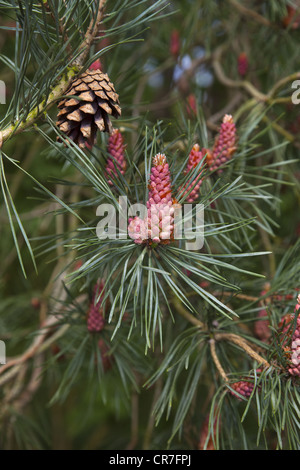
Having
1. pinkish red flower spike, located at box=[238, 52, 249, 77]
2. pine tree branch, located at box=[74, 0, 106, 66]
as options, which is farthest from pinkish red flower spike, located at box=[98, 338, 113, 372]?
pinkish red flower spike, located at box=[238, 52, 249, 77]

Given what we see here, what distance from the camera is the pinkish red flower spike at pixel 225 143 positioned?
584 millimetres

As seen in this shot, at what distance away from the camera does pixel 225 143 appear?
586mm

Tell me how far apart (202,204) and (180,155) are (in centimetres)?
20

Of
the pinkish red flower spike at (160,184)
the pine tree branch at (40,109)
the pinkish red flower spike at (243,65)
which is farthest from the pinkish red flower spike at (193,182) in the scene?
the pinkish red flower spike at (243,65)

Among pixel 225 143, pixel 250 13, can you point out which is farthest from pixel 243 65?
pixel 225 143

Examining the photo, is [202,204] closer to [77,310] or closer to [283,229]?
[77,310]

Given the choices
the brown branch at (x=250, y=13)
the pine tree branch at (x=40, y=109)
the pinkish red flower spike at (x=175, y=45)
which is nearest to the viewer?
the pine tree branch at (x=40, y=109)

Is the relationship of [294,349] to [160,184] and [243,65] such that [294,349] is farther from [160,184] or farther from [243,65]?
[243,65]

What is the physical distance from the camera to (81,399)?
1.27 m

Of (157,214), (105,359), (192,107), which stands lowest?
(105,359)

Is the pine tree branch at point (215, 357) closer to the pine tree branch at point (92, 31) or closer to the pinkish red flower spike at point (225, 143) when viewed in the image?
the pinkish red flower spike at point (225, 143)

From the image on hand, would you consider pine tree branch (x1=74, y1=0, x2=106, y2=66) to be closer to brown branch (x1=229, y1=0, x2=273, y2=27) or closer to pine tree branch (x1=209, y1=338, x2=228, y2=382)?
pine tree branch (x1=209, y1=338, x2=228, y2=382)
